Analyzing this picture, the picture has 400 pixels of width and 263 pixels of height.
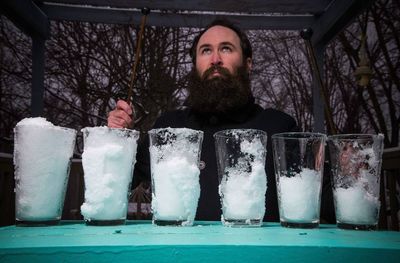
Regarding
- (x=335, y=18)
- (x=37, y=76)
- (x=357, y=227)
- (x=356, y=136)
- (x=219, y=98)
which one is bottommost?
(x=357, y=227)

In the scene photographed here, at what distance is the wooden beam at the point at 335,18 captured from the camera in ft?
7.04

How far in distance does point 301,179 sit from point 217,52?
180 cm

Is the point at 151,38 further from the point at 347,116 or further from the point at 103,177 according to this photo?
the point at 103,177

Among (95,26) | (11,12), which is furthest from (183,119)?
(95,26)

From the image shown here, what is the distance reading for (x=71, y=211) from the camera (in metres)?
3.53

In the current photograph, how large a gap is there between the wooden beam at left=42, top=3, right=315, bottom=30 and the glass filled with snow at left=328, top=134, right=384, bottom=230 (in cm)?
191

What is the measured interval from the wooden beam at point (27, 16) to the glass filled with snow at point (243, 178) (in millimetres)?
1783

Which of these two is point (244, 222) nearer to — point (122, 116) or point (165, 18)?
point (122, 116)

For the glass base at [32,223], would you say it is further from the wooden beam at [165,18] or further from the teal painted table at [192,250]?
the wooden beam at [165,18]

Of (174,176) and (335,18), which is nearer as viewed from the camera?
(174,176)

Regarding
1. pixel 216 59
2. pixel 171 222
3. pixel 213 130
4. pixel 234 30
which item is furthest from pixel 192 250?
pixel 234 30

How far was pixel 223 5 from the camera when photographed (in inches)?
97.8

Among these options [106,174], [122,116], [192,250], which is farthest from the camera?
[122,116]

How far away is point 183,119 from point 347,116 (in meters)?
5.30
